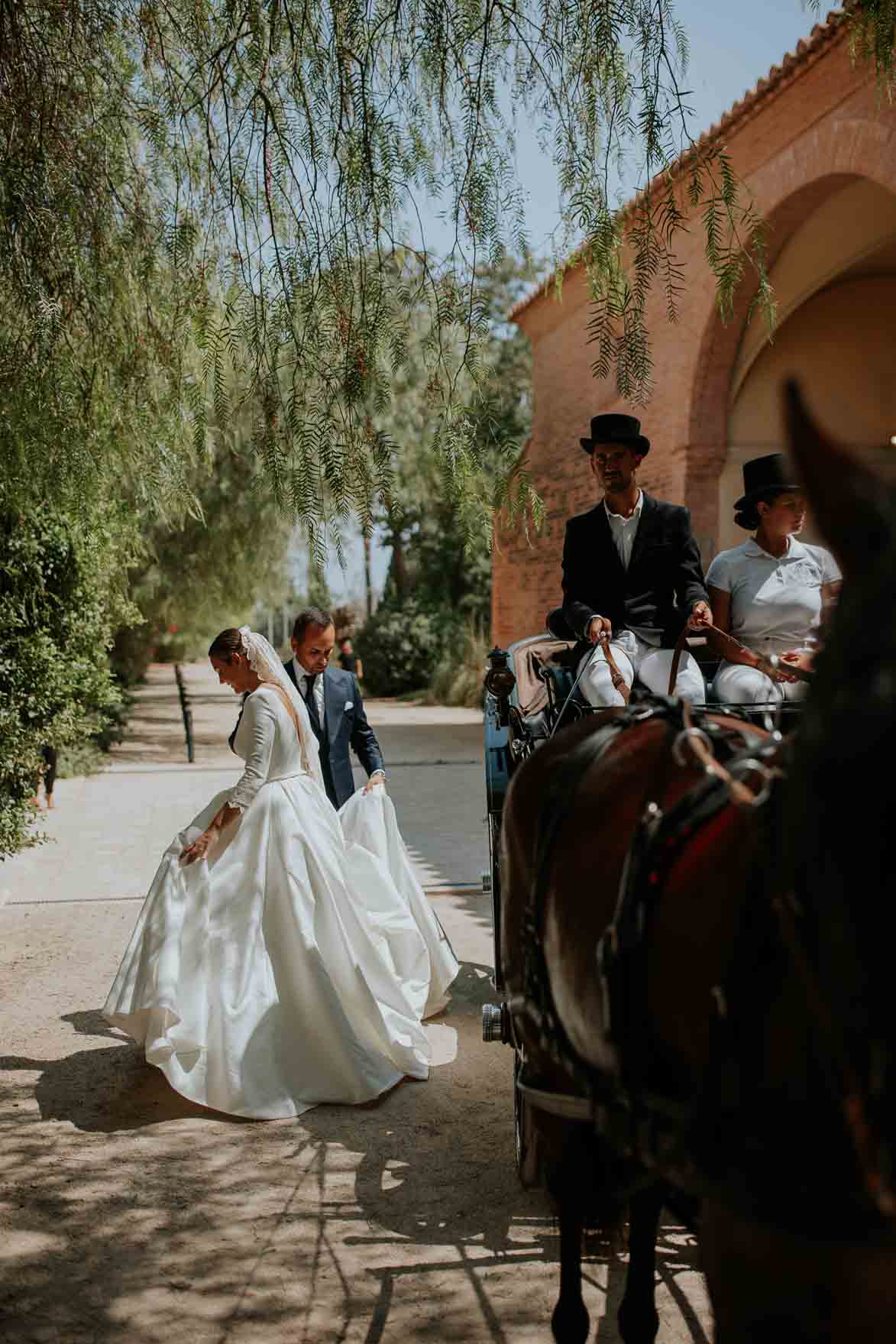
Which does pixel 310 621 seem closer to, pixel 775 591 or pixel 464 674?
pixel 775 591

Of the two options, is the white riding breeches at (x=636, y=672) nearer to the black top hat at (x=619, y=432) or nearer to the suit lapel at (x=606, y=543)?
the suit lapel at (x=606, y=543)

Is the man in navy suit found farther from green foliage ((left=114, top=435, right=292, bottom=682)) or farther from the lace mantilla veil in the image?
green foliage ((left=114, top=435, right=292, bottom=682))

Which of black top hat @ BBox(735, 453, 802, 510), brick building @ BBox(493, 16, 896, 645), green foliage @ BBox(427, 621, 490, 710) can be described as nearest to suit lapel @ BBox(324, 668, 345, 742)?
black top hat @ BBox(735, 453, 802, 510)

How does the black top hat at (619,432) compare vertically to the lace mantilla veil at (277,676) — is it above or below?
above

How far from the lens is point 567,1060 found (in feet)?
7.43

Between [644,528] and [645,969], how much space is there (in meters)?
3.18

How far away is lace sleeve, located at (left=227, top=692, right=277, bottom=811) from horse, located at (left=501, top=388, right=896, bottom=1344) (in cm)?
289

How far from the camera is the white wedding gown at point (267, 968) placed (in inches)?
181

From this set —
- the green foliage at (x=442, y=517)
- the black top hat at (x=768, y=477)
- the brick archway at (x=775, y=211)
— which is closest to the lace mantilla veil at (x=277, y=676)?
the black top hat at (x=768, y=477)

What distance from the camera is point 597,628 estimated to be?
4.32 meters

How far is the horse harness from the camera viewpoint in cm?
138

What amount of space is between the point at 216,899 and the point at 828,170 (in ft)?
29.2

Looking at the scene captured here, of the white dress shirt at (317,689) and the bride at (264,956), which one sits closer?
the bride at (264,956)

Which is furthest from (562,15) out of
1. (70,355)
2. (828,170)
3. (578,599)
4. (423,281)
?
(828,170)
